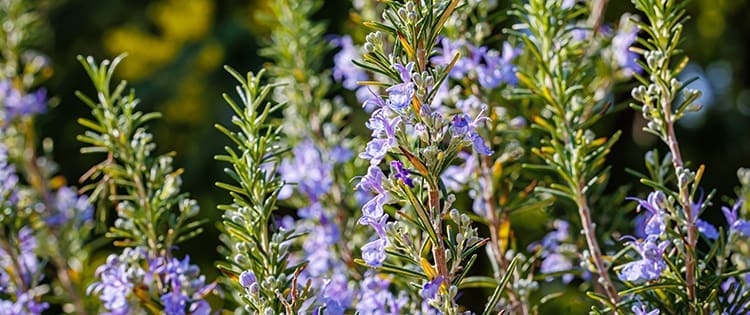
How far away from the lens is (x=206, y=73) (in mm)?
2699

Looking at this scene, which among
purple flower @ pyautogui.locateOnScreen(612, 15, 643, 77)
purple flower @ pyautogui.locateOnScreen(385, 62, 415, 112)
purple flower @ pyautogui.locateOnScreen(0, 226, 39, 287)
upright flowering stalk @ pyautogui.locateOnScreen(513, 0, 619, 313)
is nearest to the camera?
purple flower @ pyautogui.locateOnScreen(385, 62, 415, 112)

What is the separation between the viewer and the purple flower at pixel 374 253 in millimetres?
700

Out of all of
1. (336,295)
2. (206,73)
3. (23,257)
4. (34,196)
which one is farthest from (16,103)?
(206,73)

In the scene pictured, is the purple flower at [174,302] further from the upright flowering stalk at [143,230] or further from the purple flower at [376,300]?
the purple flower at [376,300]

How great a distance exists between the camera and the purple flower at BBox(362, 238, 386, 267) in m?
0.70

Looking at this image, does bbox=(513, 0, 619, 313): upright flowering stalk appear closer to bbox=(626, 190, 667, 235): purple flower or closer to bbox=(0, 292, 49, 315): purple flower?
bbox=(626, 190, 667, 235): purple flower

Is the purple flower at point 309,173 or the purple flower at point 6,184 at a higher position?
the purple flower at point 6,184

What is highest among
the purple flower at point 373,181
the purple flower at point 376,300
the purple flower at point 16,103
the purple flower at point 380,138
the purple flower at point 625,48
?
the purple flower at point 16,103

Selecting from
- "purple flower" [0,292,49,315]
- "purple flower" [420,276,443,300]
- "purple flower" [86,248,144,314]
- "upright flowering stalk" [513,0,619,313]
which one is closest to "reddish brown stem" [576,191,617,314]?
"upright flowering stalk" [513,0,619,313]

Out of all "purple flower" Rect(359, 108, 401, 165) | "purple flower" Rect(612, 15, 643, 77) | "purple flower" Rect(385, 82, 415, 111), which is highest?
"purple flower" Rect(612, 15, 643, 77)

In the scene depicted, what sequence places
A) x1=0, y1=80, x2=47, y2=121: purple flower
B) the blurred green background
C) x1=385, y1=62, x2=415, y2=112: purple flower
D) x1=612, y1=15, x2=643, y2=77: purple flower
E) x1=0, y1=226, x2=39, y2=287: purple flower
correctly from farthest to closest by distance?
the blurred green background < x1=0, y1=80, x2=47, y2=121: purple flower < x1=612, y1=15, x2=643, y2=77: purple flower < x1=0, y1=226, x2=39, y2=287: purple flower < x1=385, y1=62, x2=415, y2=112: purple flower

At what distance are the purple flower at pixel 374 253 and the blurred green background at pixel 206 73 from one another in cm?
166

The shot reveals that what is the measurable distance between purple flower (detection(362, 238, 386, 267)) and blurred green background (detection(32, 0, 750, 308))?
1658 mm

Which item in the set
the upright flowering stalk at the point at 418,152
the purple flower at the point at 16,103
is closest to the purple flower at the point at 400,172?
the upright flowering stalk at the point at 418,152
